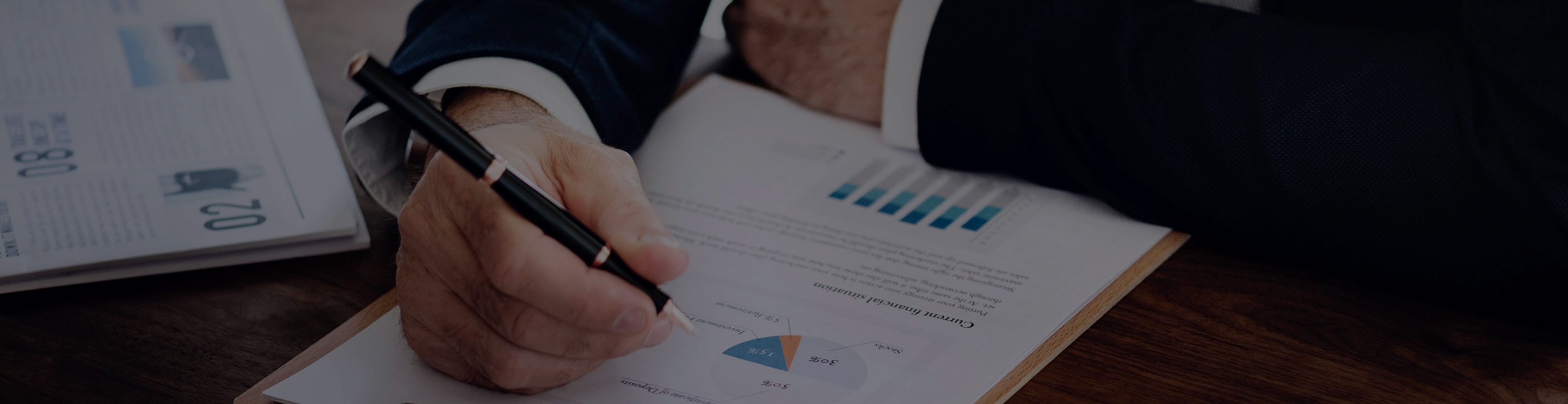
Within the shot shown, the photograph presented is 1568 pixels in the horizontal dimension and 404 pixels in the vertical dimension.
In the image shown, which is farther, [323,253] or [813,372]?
[323,253]

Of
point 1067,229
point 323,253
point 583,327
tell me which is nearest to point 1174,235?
point 1067,229

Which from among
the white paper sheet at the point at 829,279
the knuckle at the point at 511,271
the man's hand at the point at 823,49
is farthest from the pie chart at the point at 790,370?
the man's hand at the point at 823,49

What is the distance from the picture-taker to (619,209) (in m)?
0.46

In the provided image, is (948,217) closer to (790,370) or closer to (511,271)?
(790,370)

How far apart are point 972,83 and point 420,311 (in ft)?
1.34

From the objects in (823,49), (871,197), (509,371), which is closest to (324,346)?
(509,371)

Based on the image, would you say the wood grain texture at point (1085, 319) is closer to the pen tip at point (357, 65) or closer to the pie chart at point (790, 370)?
the pie chart at point (790, 370)

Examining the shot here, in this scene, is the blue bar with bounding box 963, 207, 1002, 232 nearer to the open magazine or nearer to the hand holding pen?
the hand holding pen

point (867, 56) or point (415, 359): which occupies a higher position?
point (867, 56)

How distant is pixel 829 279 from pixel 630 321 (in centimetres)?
19

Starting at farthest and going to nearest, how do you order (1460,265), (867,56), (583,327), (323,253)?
1. (867,56)
2. (323,253)
3. (1460,265)
4. (583,327)

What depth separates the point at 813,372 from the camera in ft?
1.67

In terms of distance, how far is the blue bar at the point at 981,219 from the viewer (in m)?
0.66

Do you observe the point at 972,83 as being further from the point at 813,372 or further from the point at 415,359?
the point at 415,359
